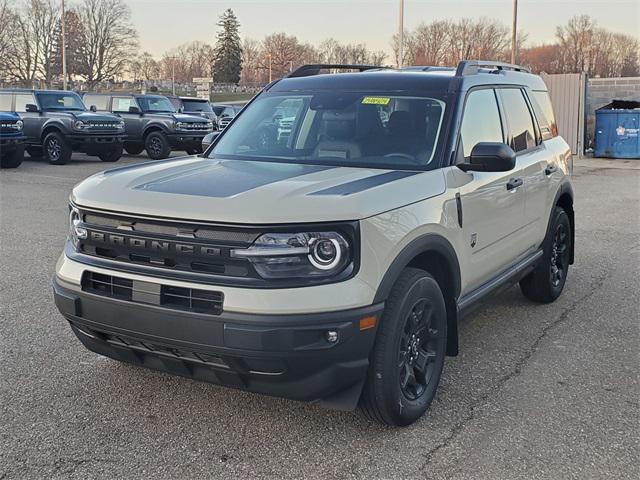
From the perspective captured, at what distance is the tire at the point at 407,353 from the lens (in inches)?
130

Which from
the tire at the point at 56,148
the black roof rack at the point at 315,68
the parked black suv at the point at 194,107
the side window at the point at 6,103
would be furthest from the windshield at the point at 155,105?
the black roof rack at the point at 315,68

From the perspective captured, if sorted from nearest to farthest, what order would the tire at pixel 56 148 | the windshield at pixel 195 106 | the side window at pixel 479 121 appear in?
the side window at pixel 479 121 < the tire at pixel 56 148 < the windshield at pixel 195 106

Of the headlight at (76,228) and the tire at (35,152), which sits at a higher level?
the headlight at (76,228)

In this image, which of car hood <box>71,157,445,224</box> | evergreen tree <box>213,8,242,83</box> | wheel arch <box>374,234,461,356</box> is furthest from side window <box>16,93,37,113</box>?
evergreen tree <box>213,8,242,83</box>

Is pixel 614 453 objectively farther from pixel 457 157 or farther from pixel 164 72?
pixel 164 72

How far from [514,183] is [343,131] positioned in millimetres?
1253

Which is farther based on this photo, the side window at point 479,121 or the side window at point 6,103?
the side window at point 6,103

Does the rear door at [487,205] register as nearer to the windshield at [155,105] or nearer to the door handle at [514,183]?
the door handle at [514,183]

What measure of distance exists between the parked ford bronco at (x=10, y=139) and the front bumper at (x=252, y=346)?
14.0 meters

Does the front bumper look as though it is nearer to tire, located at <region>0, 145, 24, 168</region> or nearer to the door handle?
the door handle

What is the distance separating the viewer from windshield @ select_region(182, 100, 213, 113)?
2269 cm

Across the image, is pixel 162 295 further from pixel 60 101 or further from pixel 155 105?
pixel 155 105

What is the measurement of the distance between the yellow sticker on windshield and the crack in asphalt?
1.87 metres

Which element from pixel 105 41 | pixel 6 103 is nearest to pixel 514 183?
pixel 6 103
